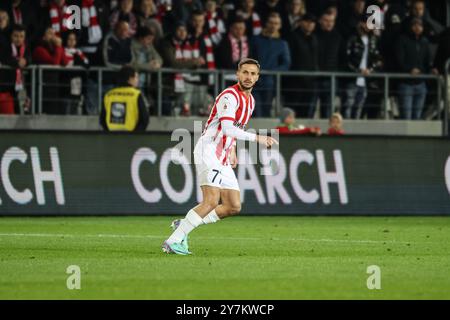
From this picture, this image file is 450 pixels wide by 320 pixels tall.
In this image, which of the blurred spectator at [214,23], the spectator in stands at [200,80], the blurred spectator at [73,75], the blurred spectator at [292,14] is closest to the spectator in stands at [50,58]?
the blurred spectator at [73,75]

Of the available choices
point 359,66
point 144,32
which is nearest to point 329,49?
point 359,66

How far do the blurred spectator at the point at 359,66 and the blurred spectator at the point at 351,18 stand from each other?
24 cm

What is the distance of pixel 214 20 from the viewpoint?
25.0 metres

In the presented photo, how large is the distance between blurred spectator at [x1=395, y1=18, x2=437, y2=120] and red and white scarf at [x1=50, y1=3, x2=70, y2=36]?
22.6ft

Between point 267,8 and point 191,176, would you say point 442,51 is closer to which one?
point 267,8

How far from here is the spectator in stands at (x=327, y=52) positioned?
82.4ft

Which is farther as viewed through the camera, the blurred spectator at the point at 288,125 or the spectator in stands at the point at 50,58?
the spectator in stands at the point at 50,58

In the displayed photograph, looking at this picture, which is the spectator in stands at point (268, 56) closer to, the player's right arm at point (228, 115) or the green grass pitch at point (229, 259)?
the green grass pitch at point (229, 259)

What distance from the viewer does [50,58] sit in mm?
23516

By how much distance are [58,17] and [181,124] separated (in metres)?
3.20

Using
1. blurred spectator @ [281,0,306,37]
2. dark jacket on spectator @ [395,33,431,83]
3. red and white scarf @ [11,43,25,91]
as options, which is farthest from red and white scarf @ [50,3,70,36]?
dark jacket on spectator @ [395,33,431,83]

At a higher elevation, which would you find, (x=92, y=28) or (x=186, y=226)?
(x=92, y=28)

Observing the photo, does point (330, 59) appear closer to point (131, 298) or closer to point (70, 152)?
point (70, 152)

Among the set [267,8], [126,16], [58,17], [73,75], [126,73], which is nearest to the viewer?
[126,73]
